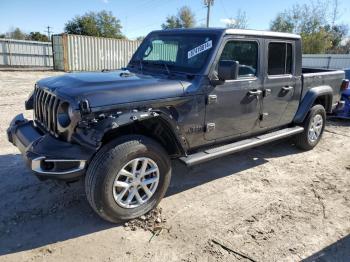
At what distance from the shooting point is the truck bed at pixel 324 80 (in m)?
5.38

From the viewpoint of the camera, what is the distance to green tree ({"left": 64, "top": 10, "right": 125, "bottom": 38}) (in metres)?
46.7

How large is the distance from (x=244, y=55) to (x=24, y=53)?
20.8 metres

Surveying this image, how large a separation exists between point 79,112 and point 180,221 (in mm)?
1563

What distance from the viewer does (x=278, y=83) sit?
4.73 m

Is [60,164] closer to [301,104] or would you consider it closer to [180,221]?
[180,221]

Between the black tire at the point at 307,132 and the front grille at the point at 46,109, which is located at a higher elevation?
the front grille at the point at 46,109

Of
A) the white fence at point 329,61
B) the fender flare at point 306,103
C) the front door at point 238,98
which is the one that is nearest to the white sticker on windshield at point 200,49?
the front door at point 238,98

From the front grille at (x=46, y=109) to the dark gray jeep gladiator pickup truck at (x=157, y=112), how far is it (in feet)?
0.04

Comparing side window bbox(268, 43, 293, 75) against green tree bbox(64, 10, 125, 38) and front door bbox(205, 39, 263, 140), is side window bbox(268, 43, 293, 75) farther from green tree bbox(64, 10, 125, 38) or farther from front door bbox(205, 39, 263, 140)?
green tree bbox(64, 10, 125, 38)

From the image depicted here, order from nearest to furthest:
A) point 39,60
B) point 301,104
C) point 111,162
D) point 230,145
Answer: point 111,162 < point 230,145 < point 301,104 < point 39,60

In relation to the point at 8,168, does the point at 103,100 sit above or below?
above

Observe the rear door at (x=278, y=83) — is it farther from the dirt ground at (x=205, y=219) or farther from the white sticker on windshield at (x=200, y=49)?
the white sticker on windshield at (x=200, y=49)

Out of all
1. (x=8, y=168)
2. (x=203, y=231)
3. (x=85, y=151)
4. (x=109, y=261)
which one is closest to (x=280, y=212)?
(x=203, y=231)

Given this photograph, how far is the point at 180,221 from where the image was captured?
344cm
